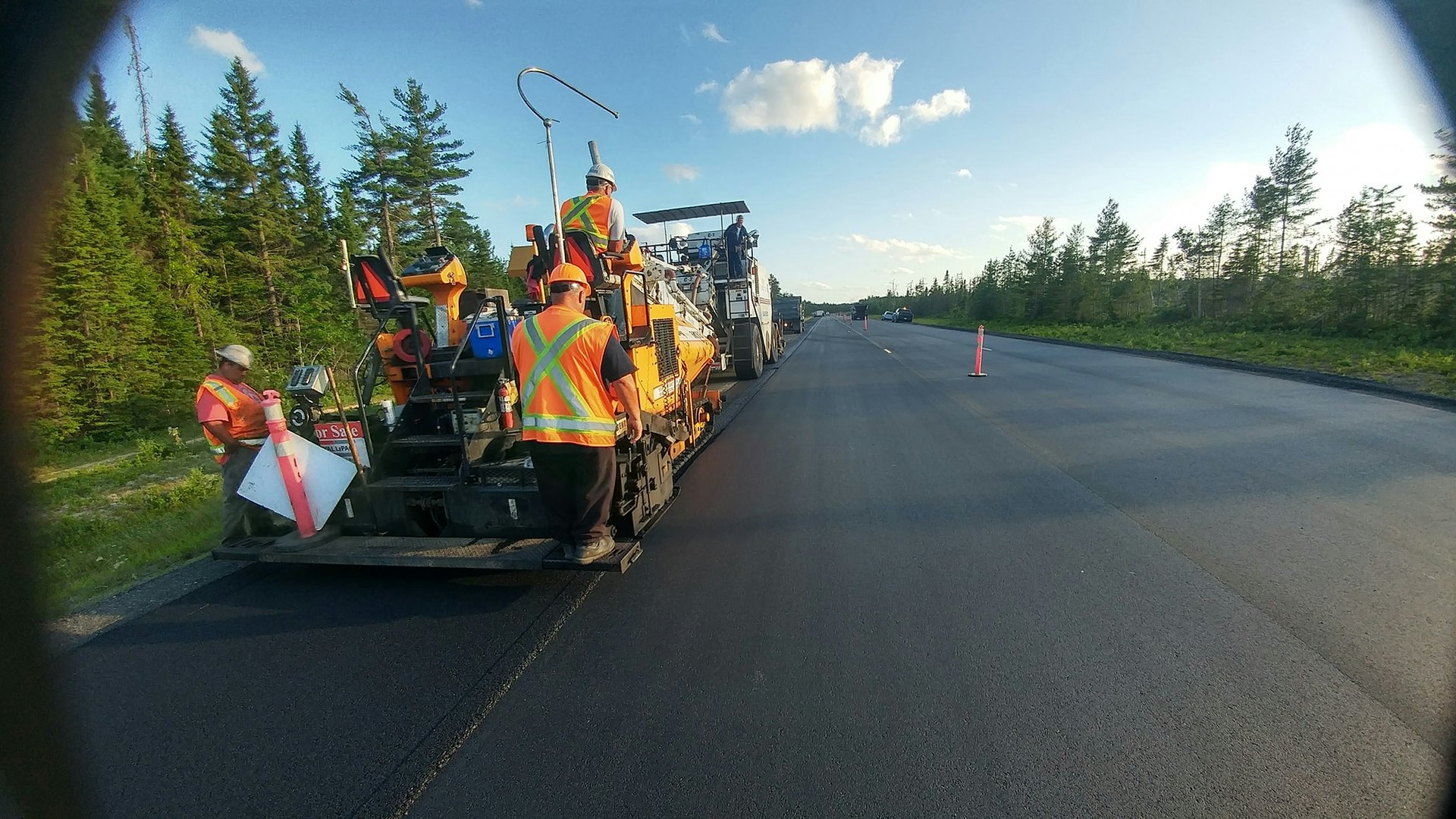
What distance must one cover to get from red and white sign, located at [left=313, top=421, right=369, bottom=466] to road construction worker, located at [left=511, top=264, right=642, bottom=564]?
1619 mm

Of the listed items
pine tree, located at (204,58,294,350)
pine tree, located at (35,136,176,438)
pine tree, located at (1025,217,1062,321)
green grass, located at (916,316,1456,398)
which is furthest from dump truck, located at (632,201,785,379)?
pine tree, located at (1025,217,1062,321)

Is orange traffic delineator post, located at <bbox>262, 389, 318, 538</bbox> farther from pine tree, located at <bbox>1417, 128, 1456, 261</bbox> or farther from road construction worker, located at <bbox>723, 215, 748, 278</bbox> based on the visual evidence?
pine tree, located at <bbox>1417, 128, 1456, 261</bbox>

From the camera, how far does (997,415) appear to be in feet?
28.7

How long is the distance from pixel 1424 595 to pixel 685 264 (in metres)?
11.2

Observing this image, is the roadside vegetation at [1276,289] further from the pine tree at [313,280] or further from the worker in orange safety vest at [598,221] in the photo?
the pine tree at [313,280]

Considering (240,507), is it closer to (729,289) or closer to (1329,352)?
(729,289)

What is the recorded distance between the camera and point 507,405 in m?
4.09

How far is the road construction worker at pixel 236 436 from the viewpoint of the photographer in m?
4.27

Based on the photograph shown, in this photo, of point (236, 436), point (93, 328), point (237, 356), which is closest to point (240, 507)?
point (236, 436)

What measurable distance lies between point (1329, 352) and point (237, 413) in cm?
2299

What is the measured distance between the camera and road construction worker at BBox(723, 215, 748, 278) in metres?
13.0

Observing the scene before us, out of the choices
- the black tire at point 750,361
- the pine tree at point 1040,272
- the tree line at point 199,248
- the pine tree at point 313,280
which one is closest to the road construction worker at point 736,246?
the black tire at point 750,361

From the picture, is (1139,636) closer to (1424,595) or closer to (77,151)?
(1424,595)

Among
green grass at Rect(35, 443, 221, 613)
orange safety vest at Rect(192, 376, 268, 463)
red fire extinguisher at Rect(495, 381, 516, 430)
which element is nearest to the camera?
red fire extinguisher at Rect(495, 381, 516, 430)
